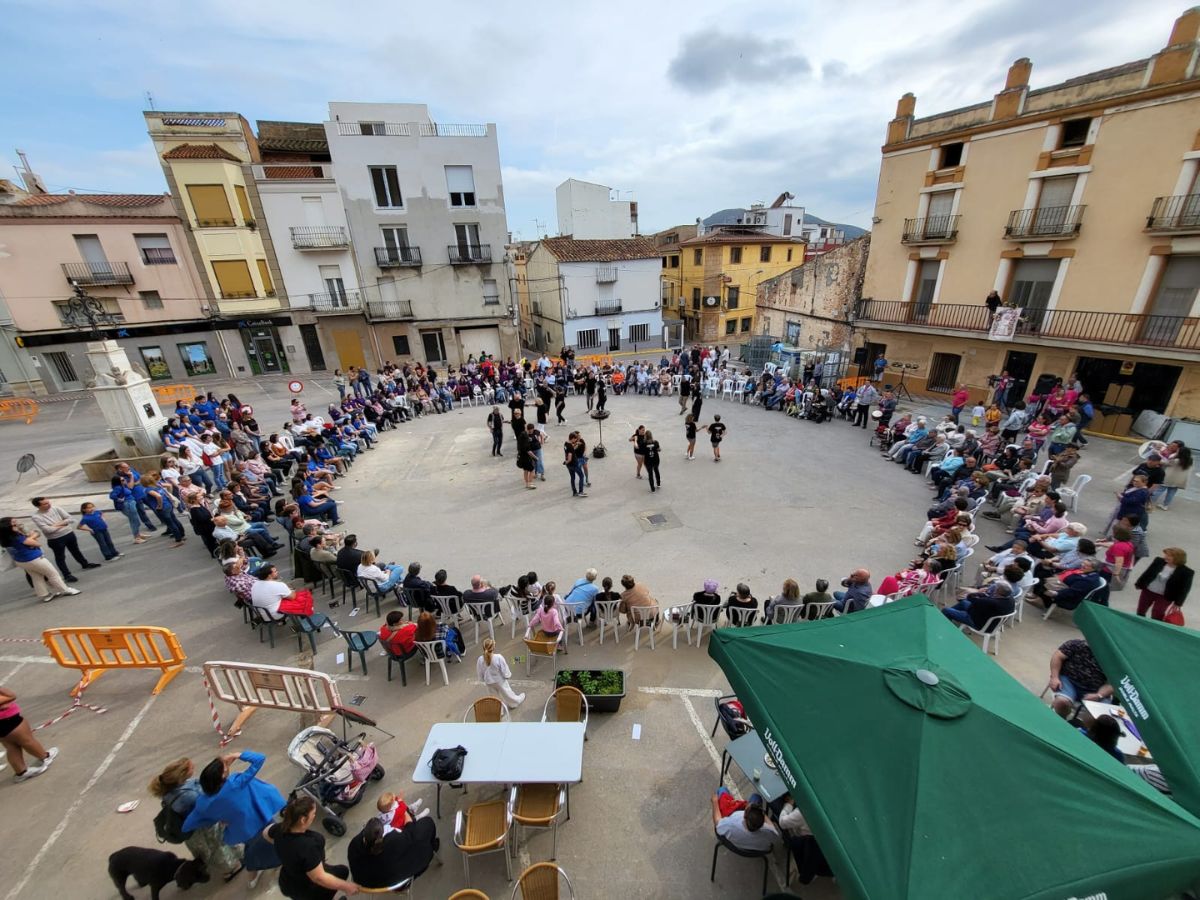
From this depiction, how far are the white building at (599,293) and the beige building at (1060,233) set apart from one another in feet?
50.2

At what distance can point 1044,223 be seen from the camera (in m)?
16.6

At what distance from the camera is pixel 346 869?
393 centimetres

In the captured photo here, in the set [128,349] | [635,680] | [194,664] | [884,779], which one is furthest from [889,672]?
[128,349]

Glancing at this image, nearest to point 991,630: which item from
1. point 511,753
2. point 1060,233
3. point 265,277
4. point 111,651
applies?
point 511,753

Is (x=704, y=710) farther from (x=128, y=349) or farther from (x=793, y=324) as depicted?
(x=128, y=349)

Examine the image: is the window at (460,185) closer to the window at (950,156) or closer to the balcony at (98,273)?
the balcony at (98,273)

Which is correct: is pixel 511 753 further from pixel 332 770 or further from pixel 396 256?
pixel 396 256

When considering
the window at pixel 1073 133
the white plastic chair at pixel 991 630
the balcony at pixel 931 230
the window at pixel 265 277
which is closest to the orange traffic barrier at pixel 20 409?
the window at pixel 265 277

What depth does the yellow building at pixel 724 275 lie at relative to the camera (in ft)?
123

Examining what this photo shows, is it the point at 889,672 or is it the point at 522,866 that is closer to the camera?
the point at 889,672

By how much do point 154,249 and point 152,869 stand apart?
31.5 metres

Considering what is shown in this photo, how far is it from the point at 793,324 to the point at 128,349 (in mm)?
36102

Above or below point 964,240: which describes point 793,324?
below

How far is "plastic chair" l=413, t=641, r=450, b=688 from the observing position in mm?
6316
